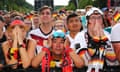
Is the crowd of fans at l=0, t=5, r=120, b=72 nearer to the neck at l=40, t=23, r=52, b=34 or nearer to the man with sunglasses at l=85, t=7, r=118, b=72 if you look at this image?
the man with sunglasses at l=85, t=7, r=118, b=72

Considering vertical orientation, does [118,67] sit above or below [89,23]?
below

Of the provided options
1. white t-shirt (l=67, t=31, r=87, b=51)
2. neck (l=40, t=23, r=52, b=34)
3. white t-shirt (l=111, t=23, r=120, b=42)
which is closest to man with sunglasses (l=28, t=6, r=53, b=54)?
neck (l=40, t=23, r=52, b=34)

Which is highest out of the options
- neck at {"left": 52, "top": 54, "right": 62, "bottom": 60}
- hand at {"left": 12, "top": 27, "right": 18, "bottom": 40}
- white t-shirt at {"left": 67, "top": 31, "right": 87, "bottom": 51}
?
hand at {"left": 12, "top": 27, "right": 18, "bottom": 40}

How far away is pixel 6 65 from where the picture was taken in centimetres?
588

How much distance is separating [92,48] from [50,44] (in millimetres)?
586

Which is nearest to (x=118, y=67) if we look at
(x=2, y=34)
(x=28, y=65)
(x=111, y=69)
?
(x=111, y=69)

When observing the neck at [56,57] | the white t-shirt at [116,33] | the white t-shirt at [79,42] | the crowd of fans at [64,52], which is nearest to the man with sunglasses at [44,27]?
the white t-shirt at [79,42]

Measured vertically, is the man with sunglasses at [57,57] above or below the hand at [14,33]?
below

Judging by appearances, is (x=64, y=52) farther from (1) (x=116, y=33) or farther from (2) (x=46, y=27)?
(2) (x=46, y=27)

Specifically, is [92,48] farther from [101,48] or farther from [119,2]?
[119,2]

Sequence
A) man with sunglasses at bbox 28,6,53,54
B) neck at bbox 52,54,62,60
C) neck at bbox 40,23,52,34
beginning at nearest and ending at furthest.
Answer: neck at bbox 52,54,62,60 < man with sunglasses at bbox 28,6,53,54 < neck at bbox 40,23,52,34

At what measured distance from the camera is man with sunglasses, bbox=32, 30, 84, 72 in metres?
5.72

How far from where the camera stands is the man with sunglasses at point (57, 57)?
18.8 feet

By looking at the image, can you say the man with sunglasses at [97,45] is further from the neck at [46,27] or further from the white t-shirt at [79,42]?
the neck at [46,27]
